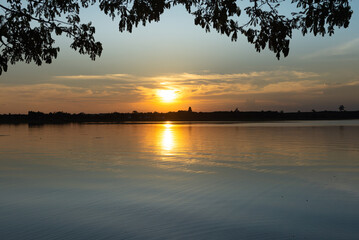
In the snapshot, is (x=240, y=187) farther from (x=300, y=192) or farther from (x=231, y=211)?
(x=231, y=211)

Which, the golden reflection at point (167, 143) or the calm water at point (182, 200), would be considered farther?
the golden reflection at point (167, 143)

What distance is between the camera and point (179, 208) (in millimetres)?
12430

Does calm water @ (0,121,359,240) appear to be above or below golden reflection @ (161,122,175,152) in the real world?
above

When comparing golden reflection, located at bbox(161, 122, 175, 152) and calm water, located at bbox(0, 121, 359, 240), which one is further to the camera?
golden reflection, located at bbox(161, 122, 175, 152)

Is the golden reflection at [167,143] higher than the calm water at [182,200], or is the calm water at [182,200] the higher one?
the calm water at [182,200]

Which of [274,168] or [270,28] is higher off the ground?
[270,28]

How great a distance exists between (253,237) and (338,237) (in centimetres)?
223

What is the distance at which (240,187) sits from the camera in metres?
16.1

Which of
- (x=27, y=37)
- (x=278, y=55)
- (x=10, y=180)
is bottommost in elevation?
(x=10, y=180)

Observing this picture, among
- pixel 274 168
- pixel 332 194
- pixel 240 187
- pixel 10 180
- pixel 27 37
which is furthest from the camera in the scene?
pixel 274 168

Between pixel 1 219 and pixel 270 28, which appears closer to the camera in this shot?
pixel 270 28

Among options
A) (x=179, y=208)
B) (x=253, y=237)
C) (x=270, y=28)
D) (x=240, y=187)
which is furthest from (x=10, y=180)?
(x=270, y=28)

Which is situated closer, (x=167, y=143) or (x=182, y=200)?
(x=182, y=200)

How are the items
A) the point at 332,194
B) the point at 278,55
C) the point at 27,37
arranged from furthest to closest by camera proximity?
the point at 332,194 → the point at 27,37 → the point at 278,55
